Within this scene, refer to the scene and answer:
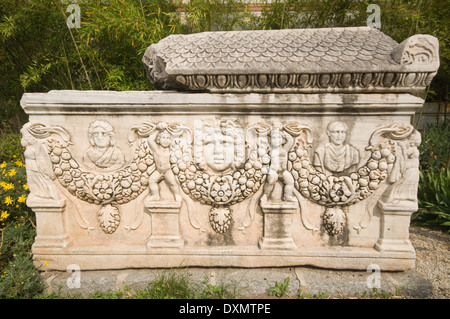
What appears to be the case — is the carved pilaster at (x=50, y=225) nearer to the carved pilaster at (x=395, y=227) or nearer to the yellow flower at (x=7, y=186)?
the yellow flower at (x=7, y=186)

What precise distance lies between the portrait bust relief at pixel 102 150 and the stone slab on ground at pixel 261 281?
2.76 ft

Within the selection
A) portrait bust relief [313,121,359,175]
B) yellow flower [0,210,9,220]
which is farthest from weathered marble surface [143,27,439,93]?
yellow flower [0,210,9,220]

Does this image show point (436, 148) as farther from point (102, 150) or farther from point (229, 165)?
point (102, 150)

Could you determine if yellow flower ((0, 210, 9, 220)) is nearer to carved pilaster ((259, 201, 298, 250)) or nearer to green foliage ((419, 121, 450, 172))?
carved pilaster ((259, 201, 298, 250))

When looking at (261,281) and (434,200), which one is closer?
(261,281)

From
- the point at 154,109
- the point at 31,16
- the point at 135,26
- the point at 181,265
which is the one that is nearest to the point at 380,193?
the point at 181,265

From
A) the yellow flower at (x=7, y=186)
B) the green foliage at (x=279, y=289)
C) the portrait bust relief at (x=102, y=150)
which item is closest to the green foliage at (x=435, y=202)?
the green foliage at (x=279, y=289)

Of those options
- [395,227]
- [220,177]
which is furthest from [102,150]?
[395,227]

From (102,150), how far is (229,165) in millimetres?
946

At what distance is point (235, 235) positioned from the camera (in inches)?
81.2

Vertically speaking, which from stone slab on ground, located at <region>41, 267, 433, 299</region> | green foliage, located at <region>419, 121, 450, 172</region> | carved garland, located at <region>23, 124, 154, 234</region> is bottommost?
stone slab on ground, located at <region>41, 267, 433, 299</region>

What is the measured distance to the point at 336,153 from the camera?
1.92 meters

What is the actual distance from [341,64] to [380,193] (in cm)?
98

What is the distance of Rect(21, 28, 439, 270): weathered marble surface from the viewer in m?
1.88
